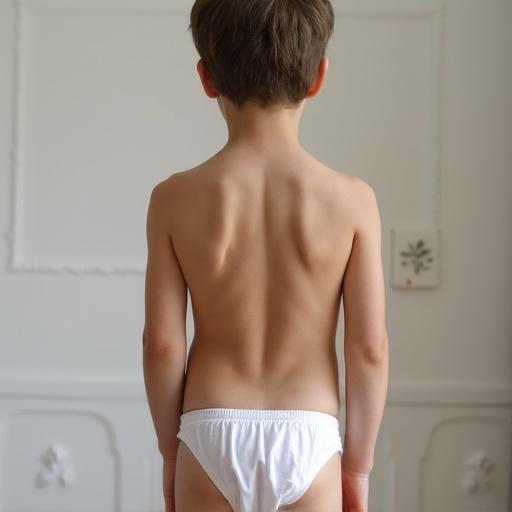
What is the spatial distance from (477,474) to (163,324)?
→ 1331 millimetres

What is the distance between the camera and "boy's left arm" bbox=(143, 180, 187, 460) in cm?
116

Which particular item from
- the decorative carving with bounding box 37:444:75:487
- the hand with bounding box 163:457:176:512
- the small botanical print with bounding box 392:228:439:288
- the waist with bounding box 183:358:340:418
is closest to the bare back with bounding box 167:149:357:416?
the waist with bounding box 183:358:340:418

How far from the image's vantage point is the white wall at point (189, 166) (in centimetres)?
213

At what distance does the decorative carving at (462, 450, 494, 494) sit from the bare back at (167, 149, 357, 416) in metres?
1.17

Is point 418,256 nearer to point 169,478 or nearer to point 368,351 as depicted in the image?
point 368,351

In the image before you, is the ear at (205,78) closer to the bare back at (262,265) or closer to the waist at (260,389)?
the bare back at (262,265)

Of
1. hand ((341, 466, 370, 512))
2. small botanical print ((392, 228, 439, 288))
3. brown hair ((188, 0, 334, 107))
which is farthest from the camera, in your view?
small botanical print ((392, 228, 439, 288))

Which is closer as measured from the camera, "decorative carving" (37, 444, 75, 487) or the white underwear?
the white underwear

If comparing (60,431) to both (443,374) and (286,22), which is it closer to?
(443,374)

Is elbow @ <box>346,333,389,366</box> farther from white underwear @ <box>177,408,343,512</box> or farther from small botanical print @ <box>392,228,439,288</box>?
small botanical print @ <box>392,228,439,288</box>

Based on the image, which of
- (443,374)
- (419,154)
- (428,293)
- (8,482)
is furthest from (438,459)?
(8,482)

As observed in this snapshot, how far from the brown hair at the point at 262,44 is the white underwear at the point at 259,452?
1.48 ft

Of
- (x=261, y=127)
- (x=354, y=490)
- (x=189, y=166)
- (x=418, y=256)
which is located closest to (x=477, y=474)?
(x=418, y=256)

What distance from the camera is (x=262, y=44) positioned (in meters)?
1.09
